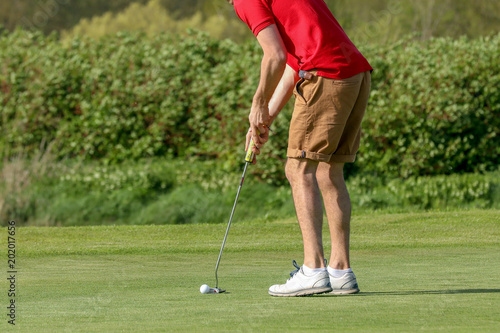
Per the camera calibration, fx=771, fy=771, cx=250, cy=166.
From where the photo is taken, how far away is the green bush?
12.3 metres

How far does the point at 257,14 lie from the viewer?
409 centimetres

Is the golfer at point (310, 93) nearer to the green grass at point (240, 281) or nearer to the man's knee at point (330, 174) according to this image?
the man's knee at point (330, 174)

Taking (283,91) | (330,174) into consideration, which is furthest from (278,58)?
(330,174)

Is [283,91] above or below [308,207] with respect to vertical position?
above

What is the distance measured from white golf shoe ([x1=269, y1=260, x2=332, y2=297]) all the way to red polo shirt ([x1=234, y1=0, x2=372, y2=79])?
106 centimetres

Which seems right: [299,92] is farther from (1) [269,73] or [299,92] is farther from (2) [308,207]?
(2) [308,207]

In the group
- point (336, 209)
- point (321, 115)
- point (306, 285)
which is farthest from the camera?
point (336, 209)

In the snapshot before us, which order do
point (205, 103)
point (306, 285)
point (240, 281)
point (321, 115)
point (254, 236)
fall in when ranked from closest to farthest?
point (306, 285) → point (321, 115) → point (240, 281) → point (254, 236) → point (205, 103)

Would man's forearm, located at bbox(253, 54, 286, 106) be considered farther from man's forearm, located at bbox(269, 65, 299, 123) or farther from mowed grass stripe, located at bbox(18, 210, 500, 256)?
mowed grass stripe, located at bbox(18, 210, 500, 256)

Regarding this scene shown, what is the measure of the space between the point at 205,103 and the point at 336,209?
9.46 metres

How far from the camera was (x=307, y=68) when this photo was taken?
415 cm

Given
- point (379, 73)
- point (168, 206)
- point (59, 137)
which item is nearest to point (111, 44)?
point (59, 137)

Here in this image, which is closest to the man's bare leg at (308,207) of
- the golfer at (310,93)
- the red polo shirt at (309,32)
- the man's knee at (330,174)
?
the golfer at (310,93)

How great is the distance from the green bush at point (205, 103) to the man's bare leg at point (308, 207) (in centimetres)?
772
